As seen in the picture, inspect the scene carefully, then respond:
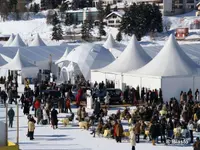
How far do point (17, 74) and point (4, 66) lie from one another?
3.47 feet

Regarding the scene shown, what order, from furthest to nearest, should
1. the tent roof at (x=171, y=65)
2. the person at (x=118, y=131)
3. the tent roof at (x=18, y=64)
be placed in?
the tent roof at (x=18, y=64), the tent roof at (x=171, y=65), the person at (x=118, y=131)

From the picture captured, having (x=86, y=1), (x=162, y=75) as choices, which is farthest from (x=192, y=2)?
(x=162, y=75)

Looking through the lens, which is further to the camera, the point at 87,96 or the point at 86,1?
Answer: the point at 86,1

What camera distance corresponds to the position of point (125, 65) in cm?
2989

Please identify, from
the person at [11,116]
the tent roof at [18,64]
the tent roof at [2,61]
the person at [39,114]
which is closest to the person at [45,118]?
the person at [39,114]

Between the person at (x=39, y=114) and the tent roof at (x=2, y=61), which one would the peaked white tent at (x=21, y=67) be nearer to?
the tent roof at (x=2, y=61)

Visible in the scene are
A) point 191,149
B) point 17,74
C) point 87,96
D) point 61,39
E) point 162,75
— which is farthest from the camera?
point 61,39

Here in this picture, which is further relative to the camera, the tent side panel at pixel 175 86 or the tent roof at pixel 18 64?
the tent roof at pixel 18 64

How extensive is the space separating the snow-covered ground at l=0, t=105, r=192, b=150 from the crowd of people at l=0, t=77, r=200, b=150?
0.87 feet

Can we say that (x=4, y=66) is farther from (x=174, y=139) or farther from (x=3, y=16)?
(x=3, y=16)

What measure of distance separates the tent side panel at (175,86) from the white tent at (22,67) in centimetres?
1182

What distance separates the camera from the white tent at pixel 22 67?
1361 inches

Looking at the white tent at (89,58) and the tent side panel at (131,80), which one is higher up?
the white tent at (89,58)

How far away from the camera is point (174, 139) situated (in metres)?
17.2
